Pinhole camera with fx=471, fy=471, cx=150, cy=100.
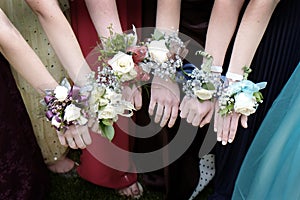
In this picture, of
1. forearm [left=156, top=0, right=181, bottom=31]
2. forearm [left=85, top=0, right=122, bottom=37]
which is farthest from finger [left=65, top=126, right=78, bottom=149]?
forearm [left=156, top=0, right=181, bottom=31]

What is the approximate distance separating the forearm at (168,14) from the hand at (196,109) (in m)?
0.23

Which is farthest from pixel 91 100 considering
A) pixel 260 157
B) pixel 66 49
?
pixel 260 157

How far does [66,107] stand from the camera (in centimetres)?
131

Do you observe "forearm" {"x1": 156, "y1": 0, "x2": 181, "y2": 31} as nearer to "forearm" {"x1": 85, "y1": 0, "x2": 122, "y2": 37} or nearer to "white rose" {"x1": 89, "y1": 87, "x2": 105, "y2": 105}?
"forearm" {"x1": 85, "y1": 0, "x2": 122, "y2": 37}

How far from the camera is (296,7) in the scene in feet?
4.70

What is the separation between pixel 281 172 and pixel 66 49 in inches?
29.2

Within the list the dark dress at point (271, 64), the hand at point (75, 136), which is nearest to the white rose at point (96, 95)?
the hand at point (75, 136)

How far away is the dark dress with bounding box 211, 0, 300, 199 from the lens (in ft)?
→ 4.76

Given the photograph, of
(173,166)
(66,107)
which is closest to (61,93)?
(66,107)

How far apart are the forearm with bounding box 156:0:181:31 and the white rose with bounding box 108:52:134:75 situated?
7.9 inches

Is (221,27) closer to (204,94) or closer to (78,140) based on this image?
(204,94)

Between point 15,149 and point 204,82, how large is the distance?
709 millimetres

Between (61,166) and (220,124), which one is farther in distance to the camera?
(61,166)

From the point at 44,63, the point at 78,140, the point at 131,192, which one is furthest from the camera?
the point at 131,192
